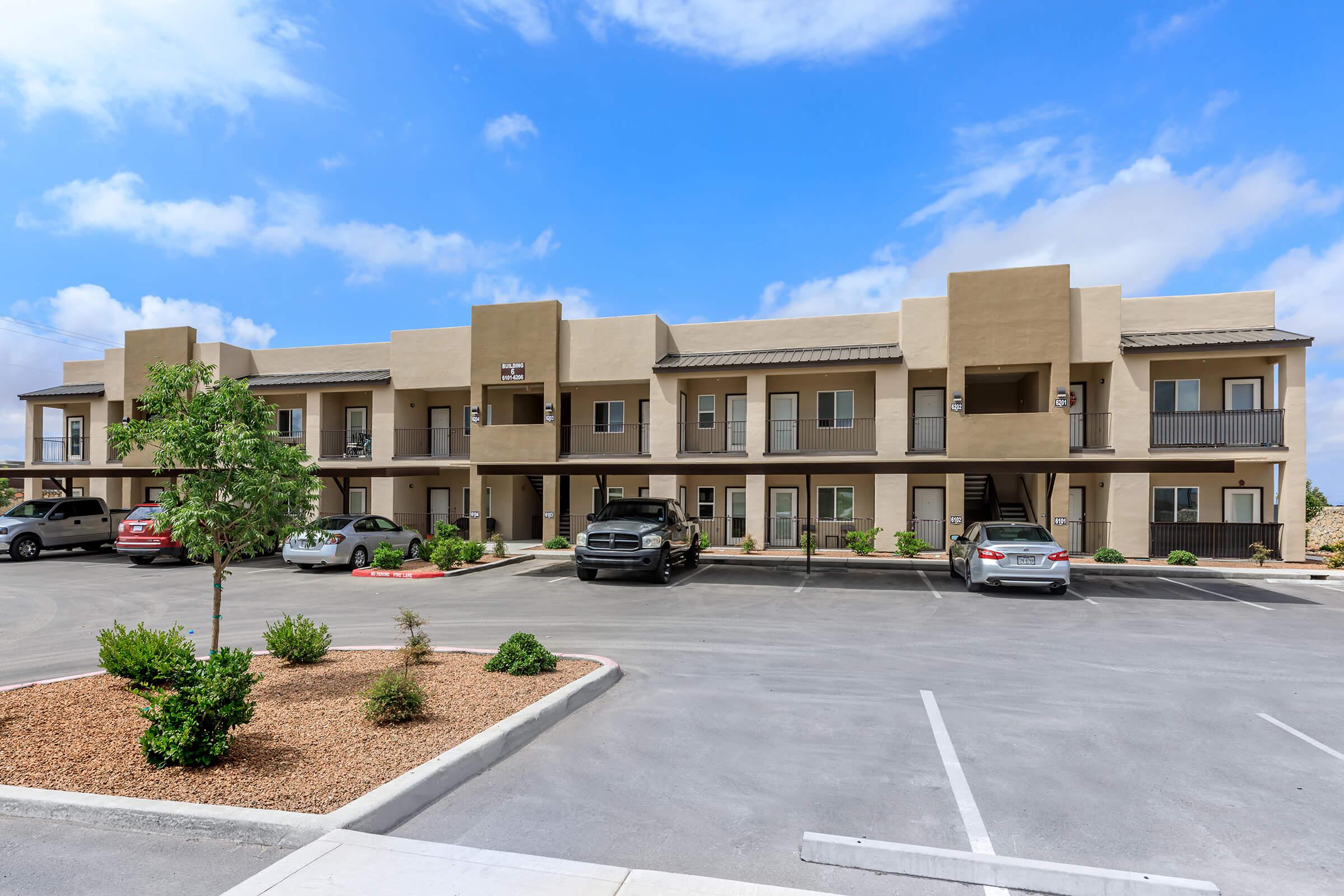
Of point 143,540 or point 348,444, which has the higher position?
point 348,444

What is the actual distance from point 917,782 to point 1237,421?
22.6 m

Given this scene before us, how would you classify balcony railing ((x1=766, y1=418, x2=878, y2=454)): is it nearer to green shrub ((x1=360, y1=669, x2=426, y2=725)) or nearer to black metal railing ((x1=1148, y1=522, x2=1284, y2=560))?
black metal railing ((x1=1148, y1=522, x2=1284, y2=560))

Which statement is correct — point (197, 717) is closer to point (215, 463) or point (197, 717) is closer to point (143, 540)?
point (215, 463)

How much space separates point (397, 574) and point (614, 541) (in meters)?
5.80

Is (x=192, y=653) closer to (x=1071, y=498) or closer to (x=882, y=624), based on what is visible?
(x=882, y=624)

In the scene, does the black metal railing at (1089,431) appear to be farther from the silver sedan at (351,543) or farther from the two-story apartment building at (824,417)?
the silver sedan at (351,543)

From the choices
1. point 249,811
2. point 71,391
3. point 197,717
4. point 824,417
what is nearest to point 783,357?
point 824,417

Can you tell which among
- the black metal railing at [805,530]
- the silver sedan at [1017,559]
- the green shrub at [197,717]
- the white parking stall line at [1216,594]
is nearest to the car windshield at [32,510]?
the black metal railing at [805,530]

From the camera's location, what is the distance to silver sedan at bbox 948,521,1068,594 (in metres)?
14.9

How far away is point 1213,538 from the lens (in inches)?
870

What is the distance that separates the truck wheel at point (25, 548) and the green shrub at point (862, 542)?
24995 mm

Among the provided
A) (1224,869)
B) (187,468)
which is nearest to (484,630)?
(187,468)

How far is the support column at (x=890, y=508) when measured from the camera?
23.1 metres

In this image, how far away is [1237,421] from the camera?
21656 mm
